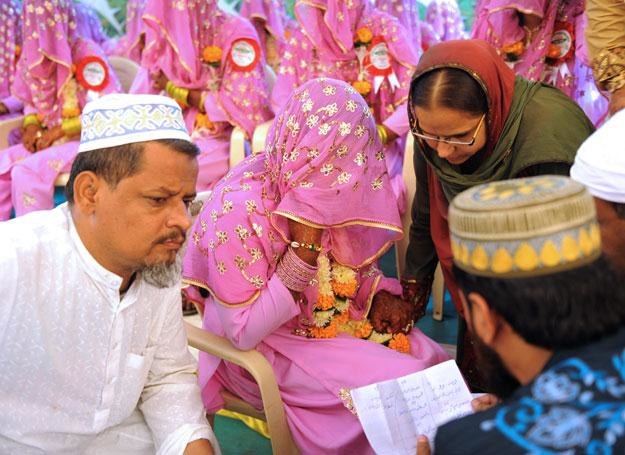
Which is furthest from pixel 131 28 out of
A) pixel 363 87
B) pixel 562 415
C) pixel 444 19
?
pixel 562 415

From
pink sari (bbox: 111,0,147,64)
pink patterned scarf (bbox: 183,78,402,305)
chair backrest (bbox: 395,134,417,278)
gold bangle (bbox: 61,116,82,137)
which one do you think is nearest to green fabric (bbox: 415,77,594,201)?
pink patterned scarf (bbox: 183,78,402,305)

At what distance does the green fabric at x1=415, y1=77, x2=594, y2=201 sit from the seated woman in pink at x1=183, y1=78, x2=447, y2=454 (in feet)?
0.95

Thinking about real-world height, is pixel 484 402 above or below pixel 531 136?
below

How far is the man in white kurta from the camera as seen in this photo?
4.90 ft

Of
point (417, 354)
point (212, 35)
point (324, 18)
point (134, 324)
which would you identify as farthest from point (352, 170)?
point (212, 35)

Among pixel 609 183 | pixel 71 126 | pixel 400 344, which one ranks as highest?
pixel 609 183

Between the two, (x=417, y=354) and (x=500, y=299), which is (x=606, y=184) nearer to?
(x=500, y=299)

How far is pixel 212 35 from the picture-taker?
449 cm

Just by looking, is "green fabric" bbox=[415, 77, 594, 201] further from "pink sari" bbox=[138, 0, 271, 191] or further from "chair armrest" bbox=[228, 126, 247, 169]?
"pink sari" bbox=[138, 0, 271, 191]

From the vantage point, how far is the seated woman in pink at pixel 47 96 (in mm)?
4309

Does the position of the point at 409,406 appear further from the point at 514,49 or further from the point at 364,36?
the point at 364,36

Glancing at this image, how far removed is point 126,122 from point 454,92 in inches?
34.4

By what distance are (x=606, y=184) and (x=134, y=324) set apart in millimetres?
1101

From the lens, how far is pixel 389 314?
2150 mm
